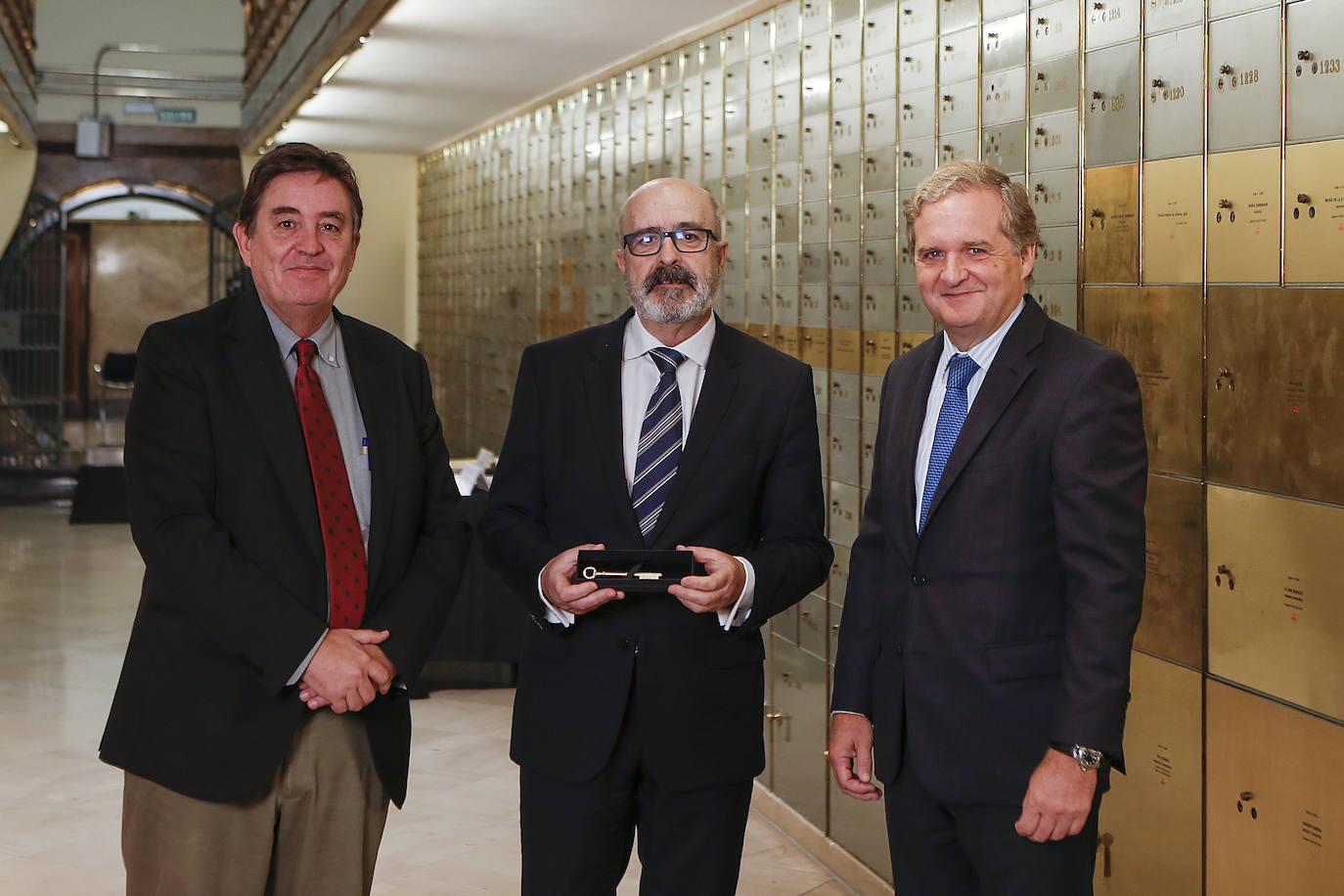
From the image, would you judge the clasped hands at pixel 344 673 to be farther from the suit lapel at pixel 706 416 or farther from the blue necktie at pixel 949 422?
the blue necktie at pixel 949 422

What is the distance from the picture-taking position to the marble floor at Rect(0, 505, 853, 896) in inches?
150

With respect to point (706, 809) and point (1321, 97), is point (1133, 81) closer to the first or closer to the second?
point (1321, 97)

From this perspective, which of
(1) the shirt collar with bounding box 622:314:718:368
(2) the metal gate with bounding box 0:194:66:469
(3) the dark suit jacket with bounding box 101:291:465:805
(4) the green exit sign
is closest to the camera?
(3) the dark suit jacket with bounding box 101:291:465:805

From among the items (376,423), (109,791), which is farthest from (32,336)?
(376,423)

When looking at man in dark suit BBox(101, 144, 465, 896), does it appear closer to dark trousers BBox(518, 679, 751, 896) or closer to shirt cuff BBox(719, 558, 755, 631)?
dark trousers BBox(518, 679, 751, 896)

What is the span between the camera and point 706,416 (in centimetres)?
215

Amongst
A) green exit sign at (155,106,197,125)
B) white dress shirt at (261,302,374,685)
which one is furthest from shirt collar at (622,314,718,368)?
green exit sign at (155,106,197,125)

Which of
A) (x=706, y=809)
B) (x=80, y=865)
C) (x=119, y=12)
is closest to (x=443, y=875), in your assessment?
(x=80, y=865)

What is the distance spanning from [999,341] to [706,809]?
90 cm

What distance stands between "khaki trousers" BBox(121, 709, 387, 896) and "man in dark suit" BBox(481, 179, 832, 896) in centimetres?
29

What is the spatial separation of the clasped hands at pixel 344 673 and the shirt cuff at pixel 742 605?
535mm

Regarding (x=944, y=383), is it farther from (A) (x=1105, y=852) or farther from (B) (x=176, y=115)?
(B) (x=176, y=115)

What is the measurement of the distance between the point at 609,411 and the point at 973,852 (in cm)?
90

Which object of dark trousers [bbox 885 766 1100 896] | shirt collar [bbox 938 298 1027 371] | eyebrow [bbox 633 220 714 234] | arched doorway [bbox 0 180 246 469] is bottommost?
dark trousers [bbox 885 766 1100 896]
